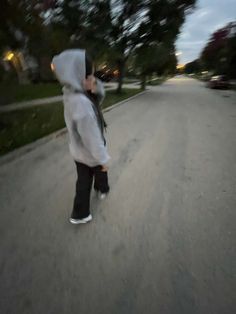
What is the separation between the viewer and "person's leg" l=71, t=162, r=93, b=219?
3352 millimetres

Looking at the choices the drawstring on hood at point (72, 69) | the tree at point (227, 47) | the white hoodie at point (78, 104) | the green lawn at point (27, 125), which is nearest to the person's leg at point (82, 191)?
the white hoodie at point (78, 104)

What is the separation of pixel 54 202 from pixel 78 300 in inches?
70.8

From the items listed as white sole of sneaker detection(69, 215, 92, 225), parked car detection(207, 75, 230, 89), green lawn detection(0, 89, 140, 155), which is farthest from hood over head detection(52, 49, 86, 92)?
parked car detection(207, 75, 230, 89)

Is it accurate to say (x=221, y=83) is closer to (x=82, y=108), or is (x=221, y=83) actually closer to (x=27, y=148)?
(x=27, y=148)

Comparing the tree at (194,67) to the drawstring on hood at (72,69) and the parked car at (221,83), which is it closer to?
the parked car at (221,83)

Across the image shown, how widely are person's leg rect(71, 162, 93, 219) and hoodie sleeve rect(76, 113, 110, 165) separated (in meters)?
0.38

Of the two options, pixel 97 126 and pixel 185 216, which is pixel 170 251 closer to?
pixel 185 216

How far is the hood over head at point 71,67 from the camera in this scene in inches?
106

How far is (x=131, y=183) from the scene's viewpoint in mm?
4660

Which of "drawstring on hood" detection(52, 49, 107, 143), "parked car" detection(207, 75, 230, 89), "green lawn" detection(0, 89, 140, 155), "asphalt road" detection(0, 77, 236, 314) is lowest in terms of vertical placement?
"parked car" detection(207, 75, 230, 89)

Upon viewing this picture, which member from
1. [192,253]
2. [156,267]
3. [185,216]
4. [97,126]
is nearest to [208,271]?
[192,253]

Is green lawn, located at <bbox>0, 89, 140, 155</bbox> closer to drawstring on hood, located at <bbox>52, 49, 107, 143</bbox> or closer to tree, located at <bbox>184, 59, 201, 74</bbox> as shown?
drawstring on hood, located at <bbox>52, 49, 107, 143</bbox>

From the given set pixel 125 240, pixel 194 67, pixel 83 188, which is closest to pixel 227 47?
pixel 83 188

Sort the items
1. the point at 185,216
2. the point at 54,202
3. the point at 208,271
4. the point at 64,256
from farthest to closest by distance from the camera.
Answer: the point at 54,202 → the point at 185,216 → the point at 64,256 → the point at 208,271
